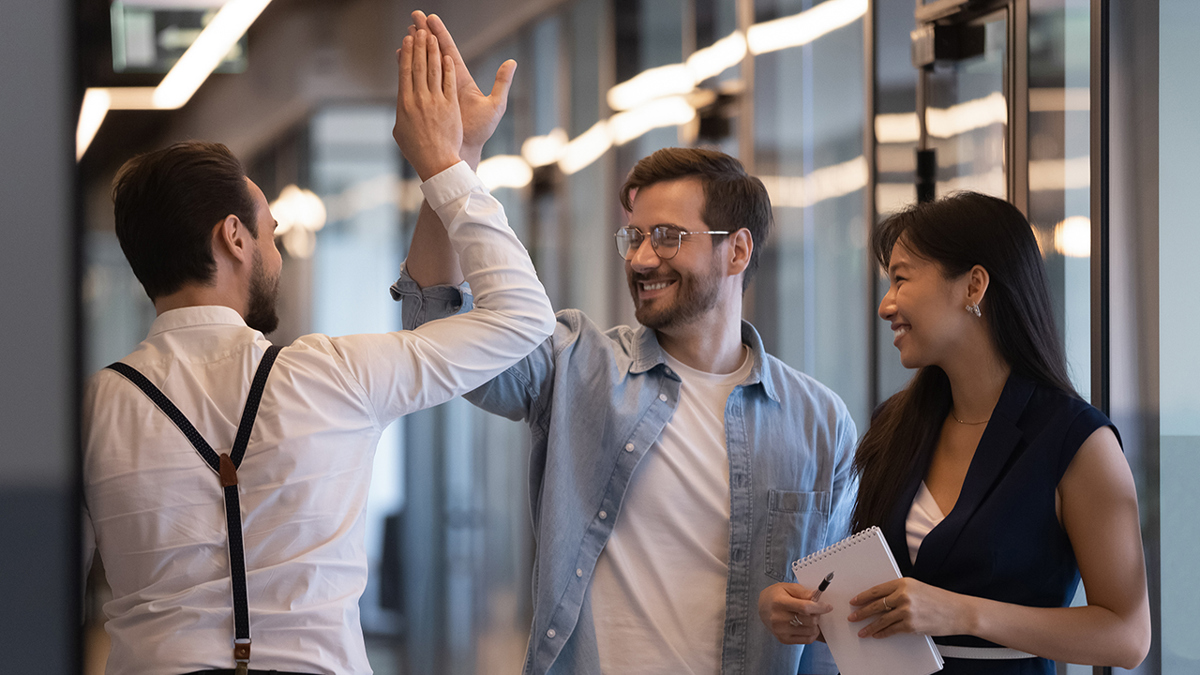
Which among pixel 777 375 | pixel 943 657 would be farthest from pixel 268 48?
pixel 943 657

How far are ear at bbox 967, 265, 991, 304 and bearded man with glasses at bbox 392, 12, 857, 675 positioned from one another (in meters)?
0.47

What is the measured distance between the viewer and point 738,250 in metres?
2.11

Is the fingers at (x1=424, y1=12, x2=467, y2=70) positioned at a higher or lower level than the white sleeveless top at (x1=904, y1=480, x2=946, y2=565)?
higher

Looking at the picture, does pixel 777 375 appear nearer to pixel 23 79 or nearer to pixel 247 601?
pixel 247 601

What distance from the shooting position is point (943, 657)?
1.62 metres

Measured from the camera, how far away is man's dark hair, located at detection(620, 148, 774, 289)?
2.08m

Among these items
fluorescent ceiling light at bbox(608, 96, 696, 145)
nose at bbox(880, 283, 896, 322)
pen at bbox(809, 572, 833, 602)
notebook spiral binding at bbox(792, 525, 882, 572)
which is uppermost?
fluorescent ceiling light at bbox(608, 96, 696, 145)

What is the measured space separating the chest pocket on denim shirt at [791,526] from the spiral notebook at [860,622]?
0.75ft

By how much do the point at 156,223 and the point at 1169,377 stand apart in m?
2.03

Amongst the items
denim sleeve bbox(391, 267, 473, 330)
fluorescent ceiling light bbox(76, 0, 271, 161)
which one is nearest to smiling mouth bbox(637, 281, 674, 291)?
denim sleeve bbox(391, 267, 473, 330)

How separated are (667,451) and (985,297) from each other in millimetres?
659

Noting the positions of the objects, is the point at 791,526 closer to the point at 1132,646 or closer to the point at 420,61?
the point at 1132,646

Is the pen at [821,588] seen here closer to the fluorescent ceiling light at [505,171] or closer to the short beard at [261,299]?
the short beard at [261,299]

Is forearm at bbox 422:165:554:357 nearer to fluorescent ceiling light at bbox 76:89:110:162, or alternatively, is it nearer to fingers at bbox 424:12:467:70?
fingers at bbox 424:12:467:70
